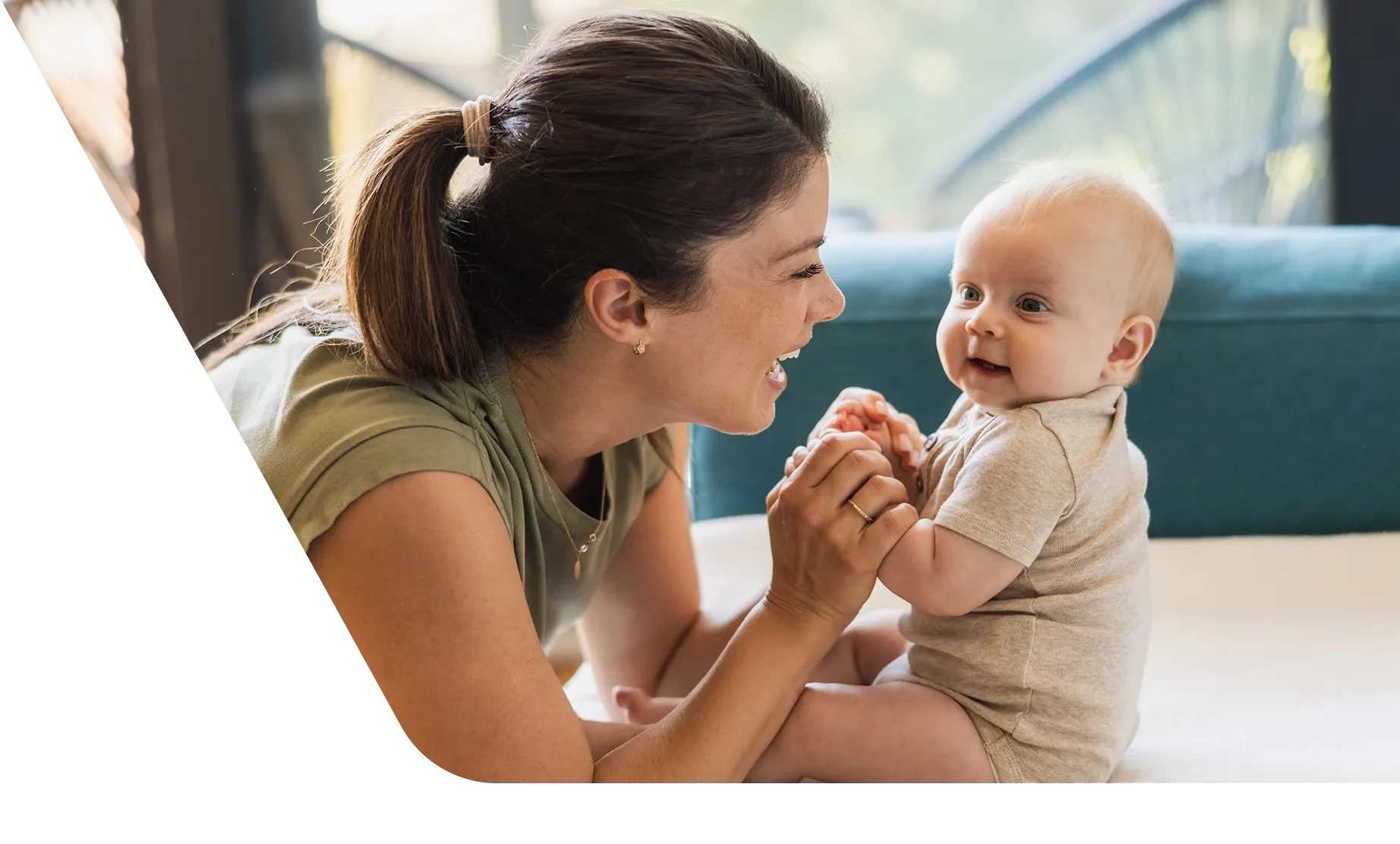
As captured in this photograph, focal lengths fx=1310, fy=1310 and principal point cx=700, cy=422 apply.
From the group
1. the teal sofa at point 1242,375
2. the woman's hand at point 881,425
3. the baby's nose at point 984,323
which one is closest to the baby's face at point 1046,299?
the baby's nose at point 984,323

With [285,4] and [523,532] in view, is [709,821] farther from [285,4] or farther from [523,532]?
[285,4]

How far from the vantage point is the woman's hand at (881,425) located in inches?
43.8

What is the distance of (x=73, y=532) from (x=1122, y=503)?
0.76m

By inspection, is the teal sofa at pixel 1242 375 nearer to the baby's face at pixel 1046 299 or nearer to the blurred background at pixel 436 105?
the blurred background at pixel 436 105

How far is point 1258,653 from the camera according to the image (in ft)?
4.47

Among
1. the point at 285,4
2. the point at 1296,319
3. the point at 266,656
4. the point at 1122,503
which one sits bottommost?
the point at 1296,319

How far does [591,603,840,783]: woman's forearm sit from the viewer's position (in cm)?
95

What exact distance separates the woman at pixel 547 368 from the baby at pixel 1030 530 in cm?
5

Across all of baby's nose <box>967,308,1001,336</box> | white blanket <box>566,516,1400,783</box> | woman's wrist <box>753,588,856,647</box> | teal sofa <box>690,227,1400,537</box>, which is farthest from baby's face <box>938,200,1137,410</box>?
teal sofa <box>690,227,1400,537</box>

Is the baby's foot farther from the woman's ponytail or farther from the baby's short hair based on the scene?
the baby's short hair

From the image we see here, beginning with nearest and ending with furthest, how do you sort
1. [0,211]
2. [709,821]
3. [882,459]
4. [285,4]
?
1. [0,211]
2. [709,821]
3. [882,459]
4. [285,4]

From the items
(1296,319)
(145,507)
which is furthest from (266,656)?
(1296,319)

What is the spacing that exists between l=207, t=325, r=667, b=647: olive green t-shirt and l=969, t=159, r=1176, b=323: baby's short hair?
421mm

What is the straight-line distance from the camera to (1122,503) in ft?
3.37
